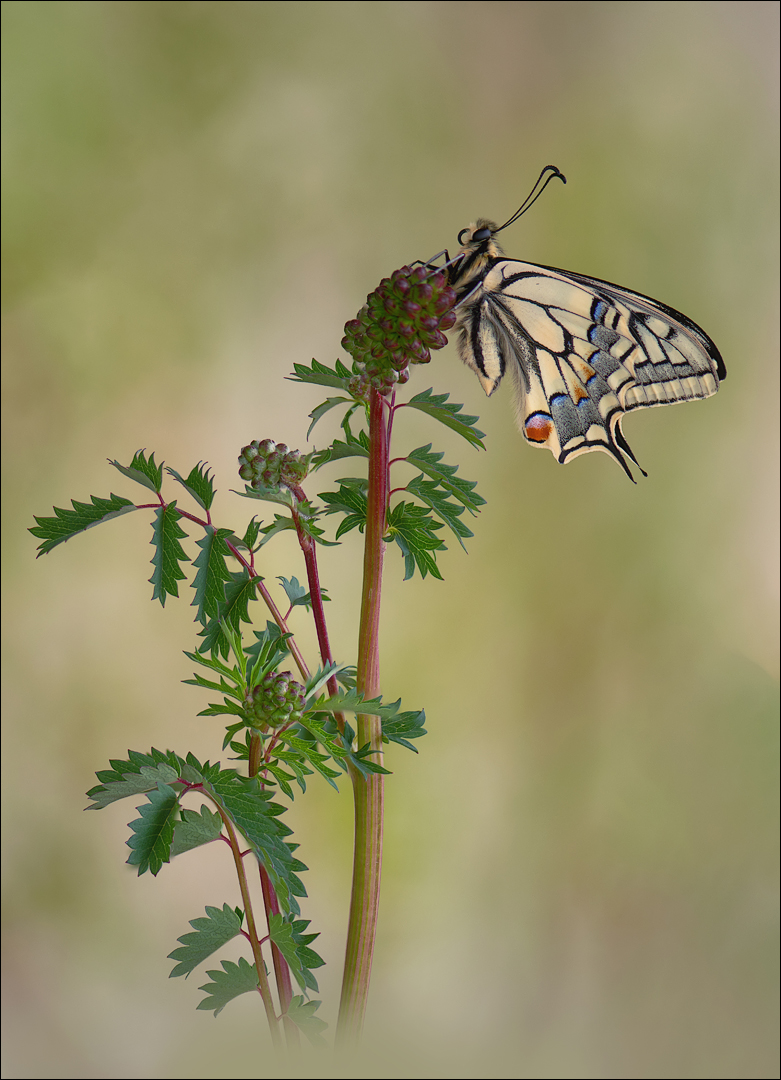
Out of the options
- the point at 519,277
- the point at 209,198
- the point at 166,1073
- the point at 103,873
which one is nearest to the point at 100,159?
the point at 209,198

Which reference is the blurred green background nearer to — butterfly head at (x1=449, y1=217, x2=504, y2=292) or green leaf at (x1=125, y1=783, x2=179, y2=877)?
butterfly head at (x1=449, y1=217, x2=504, y2=292)

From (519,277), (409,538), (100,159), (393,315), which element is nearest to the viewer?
(393,315)

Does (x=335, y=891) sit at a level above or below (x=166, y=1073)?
below

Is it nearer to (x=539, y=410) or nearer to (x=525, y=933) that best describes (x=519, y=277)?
(x=539, y=410)

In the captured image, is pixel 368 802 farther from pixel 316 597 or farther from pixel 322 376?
pixel 322 376

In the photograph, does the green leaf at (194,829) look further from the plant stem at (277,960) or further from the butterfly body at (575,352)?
the butterfly body at (575,352)

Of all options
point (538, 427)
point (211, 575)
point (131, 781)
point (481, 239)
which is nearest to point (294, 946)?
point (131, 781)

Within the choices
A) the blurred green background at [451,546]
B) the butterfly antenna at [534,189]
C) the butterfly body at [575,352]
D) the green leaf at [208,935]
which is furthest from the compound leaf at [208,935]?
the blurred green background at [451,546]
